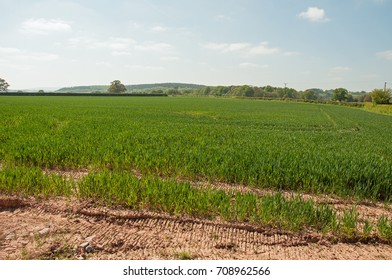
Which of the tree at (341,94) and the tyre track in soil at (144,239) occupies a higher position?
the tree at (341,94)

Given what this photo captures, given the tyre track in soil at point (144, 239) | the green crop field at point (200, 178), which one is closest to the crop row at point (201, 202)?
the green crop field at point (200, 178)

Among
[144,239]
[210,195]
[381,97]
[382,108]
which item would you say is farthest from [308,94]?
[144,239]

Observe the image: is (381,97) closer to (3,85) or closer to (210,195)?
(210,195)

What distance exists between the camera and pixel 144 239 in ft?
19.0

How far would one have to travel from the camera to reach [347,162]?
10633mm

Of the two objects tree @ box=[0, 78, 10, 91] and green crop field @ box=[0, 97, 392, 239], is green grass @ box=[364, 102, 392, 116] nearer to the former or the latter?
green crop field @ box=[0, 97, 392, 239]

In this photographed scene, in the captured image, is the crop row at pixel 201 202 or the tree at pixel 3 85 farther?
the tree at pixel 3 85

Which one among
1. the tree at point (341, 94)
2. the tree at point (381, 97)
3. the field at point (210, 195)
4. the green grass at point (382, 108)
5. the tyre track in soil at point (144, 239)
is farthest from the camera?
the tree at point (341, 94)

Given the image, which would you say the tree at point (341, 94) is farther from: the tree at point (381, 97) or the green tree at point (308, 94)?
the tree at point (381, 97)

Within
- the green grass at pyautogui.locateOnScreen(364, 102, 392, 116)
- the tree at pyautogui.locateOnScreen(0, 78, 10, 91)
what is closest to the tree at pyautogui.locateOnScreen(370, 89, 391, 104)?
the green grass at pyautogui.locateOnScreen(364, 102, 392, 116)

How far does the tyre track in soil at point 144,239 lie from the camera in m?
5.32

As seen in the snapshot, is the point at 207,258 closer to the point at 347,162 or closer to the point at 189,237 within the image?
the point at 189,237

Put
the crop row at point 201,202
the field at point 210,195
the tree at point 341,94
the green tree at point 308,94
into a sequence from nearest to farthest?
the field at point 210,195 < the crop row at point 201,202 < the tree at point 341,94 < the green tree at point 308,94

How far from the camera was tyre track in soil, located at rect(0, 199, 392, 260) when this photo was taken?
17.5ft
